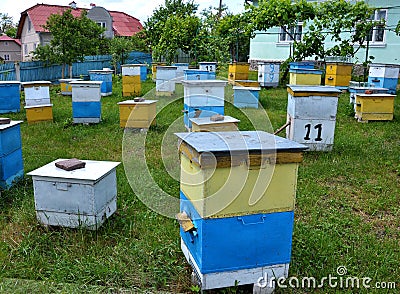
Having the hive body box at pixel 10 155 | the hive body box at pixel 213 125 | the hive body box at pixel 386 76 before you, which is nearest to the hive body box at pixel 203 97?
the hive body box at pixel 213 125

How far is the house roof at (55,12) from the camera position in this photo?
2484 centimetres

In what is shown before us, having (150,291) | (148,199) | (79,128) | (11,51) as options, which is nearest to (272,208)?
(150,291)

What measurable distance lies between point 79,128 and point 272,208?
4964 mm

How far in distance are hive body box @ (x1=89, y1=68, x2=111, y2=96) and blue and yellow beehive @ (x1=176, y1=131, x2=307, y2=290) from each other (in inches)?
309

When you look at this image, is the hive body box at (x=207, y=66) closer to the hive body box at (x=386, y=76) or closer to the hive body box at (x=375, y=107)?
the hive body box at (x=386, y=76)

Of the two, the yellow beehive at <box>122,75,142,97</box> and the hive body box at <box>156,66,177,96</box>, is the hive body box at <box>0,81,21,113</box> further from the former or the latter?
the hive body box at <box>156,66,177,96</box>

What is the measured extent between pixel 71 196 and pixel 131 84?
701 cm

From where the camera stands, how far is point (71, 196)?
2875 millimetres

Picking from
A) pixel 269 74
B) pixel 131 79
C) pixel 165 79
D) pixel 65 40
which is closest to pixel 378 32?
pixel 269 74

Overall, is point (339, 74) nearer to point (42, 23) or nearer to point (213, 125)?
point (213, 125)

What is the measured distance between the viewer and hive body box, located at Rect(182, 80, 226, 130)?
5516mm

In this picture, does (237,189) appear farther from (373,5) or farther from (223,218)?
(373,5)

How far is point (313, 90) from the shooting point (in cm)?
485

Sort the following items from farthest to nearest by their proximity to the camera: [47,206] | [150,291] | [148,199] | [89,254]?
[148,199] < [47,206] < [89,254] < [150,291]
